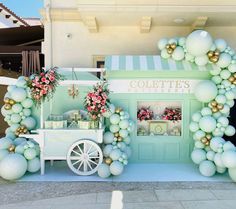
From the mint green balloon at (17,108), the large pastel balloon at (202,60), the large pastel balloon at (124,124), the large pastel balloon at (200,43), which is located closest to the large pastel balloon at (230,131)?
the large pastel balloon at (202,60)

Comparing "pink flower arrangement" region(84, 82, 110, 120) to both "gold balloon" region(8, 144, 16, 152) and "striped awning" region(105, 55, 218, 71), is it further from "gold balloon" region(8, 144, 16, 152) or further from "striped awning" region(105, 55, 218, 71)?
"gold balloon" region(8, 144, 16, 152)

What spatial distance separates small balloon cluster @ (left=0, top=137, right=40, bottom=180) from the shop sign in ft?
A: 8.31

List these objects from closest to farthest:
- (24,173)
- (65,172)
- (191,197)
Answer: (191,197), (24,173), (65,172)

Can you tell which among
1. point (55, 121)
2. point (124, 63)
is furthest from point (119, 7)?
point (55, 121)

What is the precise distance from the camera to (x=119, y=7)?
27.2 feet

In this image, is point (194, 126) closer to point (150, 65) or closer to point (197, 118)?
point (197, 118)

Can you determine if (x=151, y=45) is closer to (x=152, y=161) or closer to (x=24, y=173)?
(x=152, y=161)

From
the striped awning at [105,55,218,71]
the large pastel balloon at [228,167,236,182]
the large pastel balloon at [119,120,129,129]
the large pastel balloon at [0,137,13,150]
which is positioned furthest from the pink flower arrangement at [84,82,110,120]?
the large pastel balloon at [228,167,236,182]

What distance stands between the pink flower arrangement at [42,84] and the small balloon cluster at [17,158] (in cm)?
111

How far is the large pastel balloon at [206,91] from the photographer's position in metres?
7.26

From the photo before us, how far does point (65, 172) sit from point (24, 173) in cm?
101

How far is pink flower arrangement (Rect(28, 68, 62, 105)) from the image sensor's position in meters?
6.87

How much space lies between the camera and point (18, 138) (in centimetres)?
754

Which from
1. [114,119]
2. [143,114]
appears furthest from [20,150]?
[143,114]
